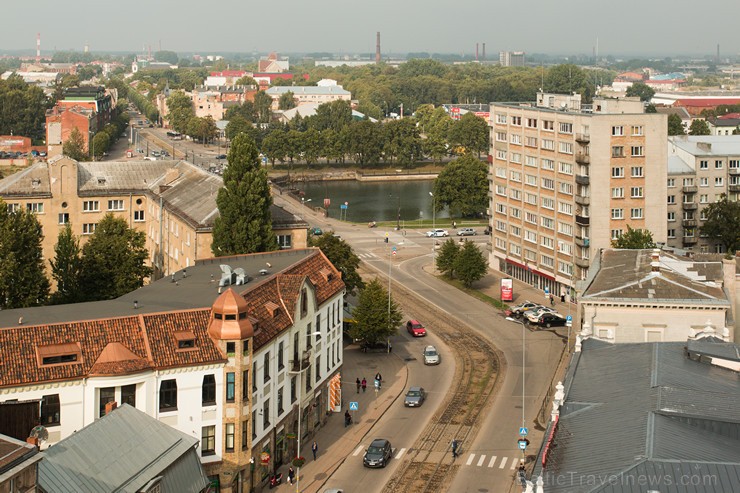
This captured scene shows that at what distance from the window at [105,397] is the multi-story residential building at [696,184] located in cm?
6339

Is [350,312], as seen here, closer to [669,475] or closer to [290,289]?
[290,289]

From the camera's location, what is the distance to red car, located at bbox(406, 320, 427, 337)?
2970 inches

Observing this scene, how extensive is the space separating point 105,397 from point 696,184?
2698 inches

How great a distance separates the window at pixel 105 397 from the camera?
42750 mm

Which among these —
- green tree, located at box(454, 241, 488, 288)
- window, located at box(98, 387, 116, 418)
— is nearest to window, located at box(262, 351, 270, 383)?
window, located at box(98, 387, 116, 418)

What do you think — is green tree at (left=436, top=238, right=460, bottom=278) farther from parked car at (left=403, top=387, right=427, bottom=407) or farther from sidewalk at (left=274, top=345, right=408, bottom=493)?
parked car at (left=403, top=387, right=427, bottom=407)

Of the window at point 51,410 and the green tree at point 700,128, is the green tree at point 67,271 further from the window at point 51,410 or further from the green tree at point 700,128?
the green tree at point 700,128

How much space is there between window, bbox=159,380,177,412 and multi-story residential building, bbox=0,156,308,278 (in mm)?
31798

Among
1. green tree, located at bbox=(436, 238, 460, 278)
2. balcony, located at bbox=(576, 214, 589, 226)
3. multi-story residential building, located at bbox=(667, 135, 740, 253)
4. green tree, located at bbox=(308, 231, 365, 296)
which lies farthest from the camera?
multi-story residential building, located at bbox=(667, 135, 740, 253)

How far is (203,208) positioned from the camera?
78.2 m

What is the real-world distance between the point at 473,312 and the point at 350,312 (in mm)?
10624

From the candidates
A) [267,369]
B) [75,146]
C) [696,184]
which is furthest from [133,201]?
[75,146]

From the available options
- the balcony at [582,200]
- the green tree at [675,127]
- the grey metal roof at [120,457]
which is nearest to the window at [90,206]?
the balcony at [582,200]

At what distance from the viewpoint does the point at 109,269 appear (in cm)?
7100
